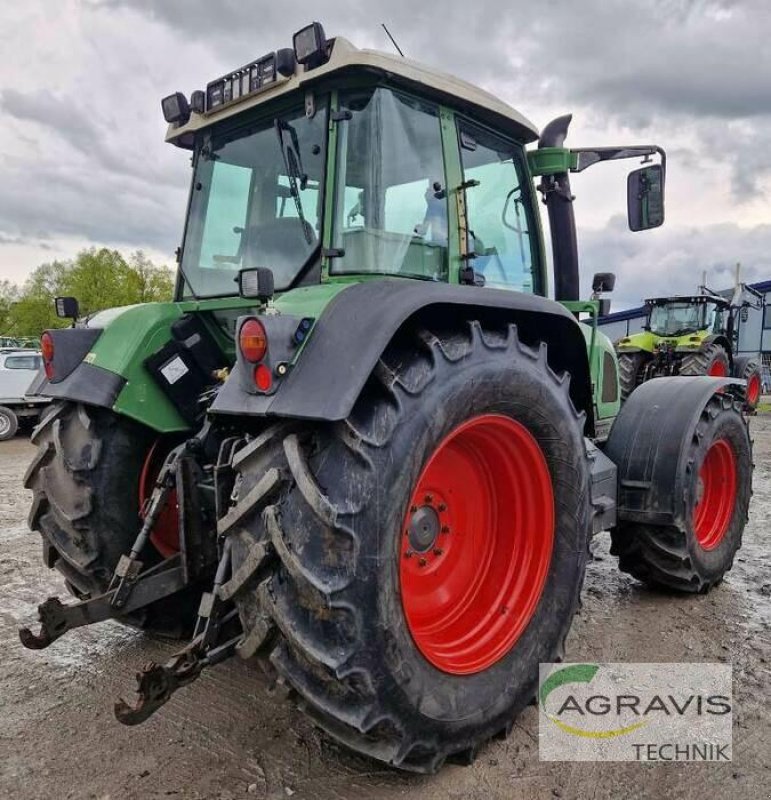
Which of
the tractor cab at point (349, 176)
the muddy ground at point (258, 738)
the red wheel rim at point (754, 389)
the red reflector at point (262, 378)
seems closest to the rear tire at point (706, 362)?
the red wheel rim at point (754, 389)

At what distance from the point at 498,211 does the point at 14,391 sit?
11.2m

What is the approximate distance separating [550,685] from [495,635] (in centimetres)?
48

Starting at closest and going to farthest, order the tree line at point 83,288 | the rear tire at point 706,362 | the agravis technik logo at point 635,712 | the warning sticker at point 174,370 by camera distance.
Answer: the agravis technik logo at point 635,712, the warning sticker at point 174,370, the rear tire at point 706,362, the tree line at point 83,288

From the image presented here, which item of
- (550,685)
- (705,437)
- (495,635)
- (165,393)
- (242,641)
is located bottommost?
(550,685)

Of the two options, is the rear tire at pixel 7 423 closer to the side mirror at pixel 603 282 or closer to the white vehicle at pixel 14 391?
the white vehicle at pixel 14 391

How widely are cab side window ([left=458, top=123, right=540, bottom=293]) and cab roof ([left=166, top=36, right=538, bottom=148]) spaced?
0.32 feet

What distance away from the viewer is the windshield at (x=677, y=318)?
46.4 ft

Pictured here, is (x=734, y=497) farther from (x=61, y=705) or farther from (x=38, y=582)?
(x=38, y=582)

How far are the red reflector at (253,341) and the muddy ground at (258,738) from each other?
3.19 feet

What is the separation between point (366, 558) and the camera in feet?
5.98

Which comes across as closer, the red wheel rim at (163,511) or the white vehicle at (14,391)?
the red wheel rim at (163,511)

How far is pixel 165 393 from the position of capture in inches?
112

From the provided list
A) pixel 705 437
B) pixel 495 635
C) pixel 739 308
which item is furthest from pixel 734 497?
pixel 739 308

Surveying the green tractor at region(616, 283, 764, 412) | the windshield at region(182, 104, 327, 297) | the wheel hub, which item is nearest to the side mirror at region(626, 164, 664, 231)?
the windshield at region(182, 104, 327, 297)
